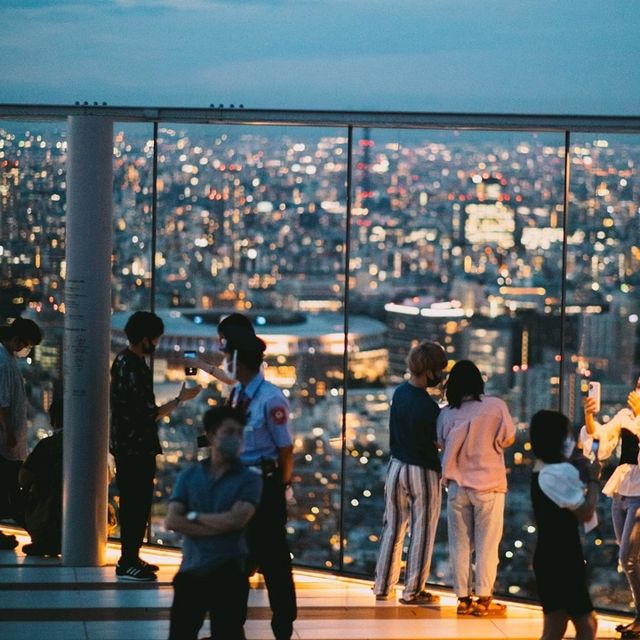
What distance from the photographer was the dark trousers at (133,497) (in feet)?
27.7

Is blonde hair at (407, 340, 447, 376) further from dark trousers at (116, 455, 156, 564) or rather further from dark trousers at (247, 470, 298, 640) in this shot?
dark trousers at (116, 455, 156, 564)

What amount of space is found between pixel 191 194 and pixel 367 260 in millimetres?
1199

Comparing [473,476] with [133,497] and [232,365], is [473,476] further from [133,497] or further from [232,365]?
[133,497]

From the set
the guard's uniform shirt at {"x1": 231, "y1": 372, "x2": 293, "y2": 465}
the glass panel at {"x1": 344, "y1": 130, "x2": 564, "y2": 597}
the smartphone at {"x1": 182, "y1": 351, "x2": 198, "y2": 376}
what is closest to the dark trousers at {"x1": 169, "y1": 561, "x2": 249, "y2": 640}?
the guard's uniform shirt at {"x1": 231, "y1": 372, "x2": 293, "y2": 465}

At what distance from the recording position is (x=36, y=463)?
910 cm

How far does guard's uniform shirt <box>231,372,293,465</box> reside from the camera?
6680mm

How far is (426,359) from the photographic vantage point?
7.80m

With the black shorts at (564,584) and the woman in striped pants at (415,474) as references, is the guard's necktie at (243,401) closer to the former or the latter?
the woman in striped pants at (415,474)

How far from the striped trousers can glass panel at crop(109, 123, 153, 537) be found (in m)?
1.91

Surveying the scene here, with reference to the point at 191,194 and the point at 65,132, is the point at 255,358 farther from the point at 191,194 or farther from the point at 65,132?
the point at 65,132

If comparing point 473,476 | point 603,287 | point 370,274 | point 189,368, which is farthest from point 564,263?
point 189,368

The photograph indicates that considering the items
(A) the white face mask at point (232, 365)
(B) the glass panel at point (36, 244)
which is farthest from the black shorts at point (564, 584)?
(B) the glass panel at point (36, 244)

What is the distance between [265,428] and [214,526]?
1.39 m

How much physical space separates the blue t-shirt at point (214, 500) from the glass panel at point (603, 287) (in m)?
3.57
